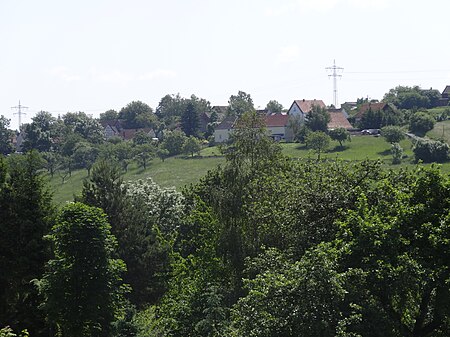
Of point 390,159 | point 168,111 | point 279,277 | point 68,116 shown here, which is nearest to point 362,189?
point 279,277

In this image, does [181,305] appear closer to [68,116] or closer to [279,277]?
[279,277]

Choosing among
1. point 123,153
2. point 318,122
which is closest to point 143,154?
point 123,153

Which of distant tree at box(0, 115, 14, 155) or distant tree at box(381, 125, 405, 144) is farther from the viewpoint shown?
distant tree at box(0, 115, 14, 155)

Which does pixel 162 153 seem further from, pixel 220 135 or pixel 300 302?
pixel 300 302

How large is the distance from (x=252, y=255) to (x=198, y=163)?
56.3 m

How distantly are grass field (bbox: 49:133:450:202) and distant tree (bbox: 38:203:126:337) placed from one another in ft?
155

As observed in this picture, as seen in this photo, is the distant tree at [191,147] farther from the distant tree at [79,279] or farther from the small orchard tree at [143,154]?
the distant tree at [79,279]

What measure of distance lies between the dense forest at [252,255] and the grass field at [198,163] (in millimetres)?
36978

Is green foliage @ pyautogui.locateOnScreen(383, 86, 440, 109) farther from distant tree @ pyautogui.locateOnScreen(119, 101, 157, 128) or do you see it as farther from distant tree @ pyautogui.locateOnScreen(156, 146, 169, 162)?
distant tree @ pyautogui.locateOnScreen(156, 146, 169, 162)

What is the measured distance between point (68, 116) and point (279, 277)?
128062mm

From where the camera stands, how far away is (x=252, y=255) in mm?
28578

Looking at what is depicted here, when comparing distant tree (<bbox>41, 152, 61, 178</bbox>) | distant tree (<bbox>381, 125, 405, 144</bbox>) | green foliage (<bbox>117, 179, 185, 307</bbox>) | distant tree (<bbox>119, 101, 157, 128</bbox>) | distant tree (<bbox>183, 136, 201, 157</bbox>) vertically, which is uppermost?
distant tree (<bbox>119, 101, 157, 128</bbox>)

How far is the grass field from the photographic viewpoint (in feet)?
243

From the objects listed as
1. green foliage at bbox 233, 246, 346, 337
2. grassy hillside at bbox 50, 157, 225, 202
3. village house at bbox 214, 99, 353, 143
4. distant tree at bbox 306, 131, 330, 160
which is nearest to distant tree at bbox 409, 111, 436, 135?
distant tree at bbox 306, 131, 330, 160
